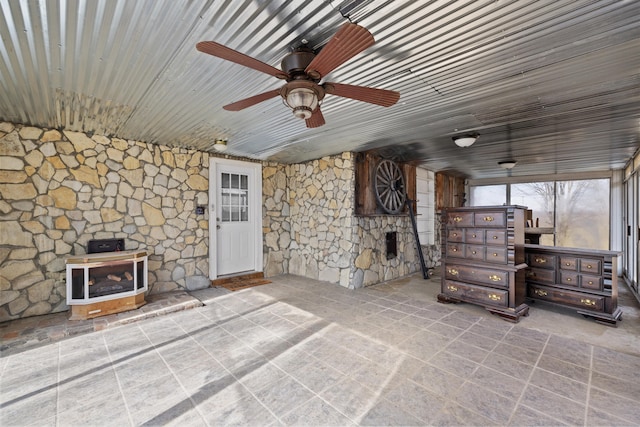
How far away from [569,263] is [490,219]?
3.79 ft

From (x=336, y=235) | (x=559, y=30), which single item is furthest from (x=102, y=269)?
(x=559, y=30)

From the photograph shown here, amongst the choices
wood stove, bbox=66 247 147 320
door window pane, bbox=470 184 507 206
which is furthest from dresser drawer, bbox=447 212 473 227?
door window pane, bbox=470 184 507 206

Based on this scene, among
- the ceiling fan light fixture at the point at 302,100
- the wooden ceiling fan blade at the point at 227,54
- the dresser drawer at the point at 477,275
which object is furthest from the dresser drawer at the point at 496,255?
the wooden ceiling fan blade at the point at 227,54

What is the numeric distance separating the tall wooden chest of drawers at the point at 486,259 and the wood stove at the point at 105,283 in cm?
424

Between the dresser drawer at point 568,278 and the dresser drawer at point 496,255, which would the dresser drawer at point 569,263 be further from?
the dresser drawer at point 496,255

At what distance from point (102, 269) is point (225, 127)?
2.36 metres

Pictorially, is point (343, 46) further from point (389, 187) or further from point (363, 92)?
point (389, 187)

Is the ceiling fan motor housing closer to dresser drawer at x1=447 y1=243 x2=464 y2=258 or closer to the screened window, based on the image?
dresser drawer at x1=447 y1=243 x2=464 y2=258

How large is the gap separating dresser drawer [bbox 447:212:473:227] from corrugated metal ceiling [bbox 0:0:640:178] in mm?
1108

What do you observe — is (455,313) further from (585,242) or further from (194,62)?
(585,242)

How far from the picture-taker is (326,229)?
211 inches

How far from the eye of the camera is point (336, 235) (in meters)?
5.17

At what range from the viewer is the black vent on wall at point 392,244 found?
5.59 m

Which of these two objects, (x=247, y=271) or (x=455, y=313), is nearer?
(x=455, y=313)
